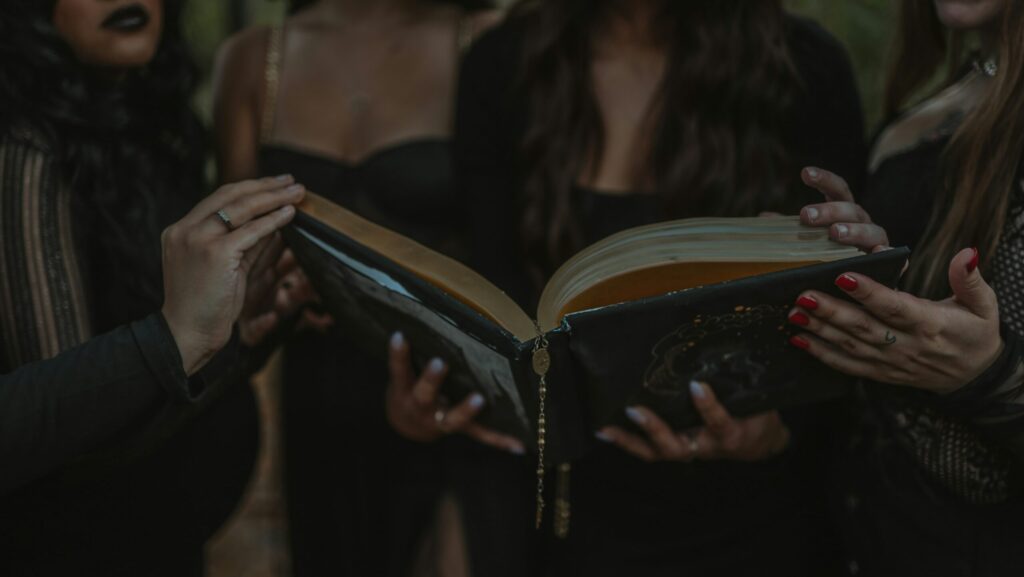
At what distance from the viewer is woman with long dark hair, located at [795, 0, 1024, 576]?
3.14 ft

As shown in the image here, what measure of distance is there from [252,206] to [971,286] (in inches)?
28.7

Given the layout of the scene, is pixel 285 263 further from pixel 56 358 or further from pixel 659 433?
pixel 659 433

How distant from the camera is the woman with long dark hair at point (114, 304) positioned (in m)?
0.99

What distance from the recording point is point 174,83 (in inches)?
60.3

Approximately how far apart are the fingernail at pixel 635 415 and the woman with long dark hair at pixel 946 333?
0.23 m

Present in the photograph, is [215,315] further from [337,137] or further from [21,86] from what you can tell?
[337,137]

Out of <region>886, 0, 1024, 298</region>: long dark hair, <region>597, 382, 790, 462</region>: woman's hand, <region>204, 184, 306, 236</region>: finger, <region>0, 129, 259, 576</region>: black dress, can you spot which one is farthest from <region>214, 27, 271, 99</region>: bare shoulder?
<region>886, 0, 1024, 298</region>: long dark hair

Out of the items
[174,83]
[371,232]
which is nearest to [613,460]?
[371,232]

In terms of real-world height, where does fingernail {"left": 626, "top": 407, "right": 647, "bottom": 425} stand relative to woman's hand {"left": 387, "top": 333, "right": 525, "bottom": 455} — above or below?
above

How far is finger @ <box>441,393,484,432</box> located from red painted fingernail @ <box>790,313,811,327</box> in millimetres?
449

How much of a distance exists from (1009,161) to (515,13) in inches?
32.4

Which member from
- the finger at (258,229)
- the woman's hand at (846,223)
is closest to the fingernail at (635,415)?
the woman's hand at (846,223)

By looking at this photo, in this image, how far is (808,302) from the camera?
96 centimetres

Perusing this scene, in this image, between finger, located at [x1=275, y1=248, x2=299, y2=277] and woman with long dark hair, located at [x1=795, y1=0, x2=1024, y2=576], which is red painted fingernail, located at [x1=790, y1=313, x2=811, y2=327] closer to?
woman with long dark hair, located at [x1=795, y1=0, x2=1024, y2=576]
